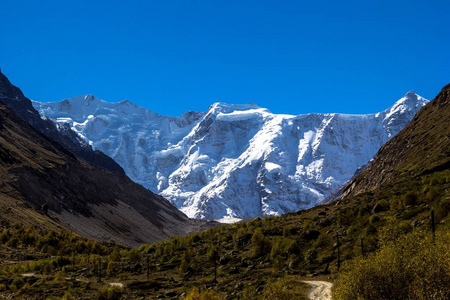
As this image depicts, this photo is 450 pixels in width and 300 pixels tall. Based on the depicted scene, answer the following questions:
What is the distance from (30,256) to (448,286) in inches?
2681

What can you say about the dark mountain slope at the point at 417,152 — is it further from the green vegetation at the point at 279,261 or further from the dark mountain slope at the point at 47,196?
the dark mountain slope at the point at 47,196

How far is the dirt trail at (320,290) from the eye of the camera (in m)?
39.8

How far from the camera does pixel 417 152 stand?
8538cm

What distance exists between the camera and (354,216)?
6200 centimetres

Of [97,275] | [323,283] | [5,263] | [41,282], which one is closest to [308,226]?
[323,283]

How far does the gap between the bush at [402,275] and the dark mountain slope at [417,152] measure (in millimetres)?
44742

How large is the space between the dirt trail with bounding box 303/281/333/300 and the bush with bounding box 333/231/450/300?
894cm

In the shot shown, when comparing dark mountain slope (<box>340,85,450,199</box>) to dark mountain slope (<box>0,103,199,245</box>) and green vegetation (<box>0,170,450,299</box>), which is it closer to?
green vegetation (<box>0,170,450,299</box>)

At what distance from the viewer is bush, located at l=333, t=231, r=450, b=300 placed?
27578mm

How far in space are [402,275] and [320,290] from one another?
14.0 meters

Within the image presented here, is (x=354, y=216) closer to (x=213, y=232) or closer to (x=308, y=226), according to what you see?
(x=308, y=226)

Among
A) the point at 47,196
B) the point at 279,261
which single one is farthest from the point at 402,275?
the point at 47,196

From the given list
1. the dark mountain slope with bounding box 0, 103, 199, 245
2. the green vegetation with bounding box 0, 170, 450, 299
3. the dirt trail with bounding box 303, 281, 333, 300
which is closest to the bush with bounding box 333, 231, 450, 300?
the green vegetation with bounding box 0, 170, 450, 299

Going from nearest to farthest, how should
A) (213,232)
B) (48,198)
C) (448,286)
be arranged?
(448,286), (213,232), (48,198)
